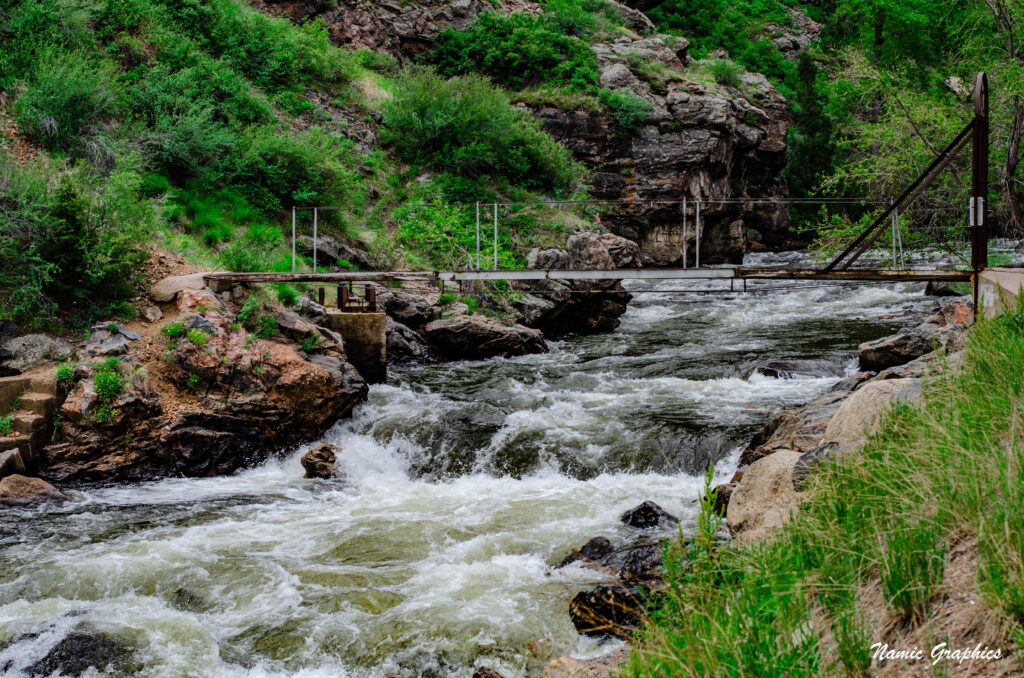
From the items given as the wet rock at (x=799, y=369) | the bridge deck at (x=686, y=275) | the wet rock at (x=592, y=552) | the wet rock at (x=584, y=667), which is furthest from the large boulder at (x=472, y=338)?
the wet rock at (x=584, y=667)

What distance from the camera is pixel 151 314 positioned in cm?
1069

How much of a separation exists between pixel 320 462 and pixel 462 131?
594 inches

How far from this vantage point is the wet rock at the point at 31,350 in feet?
30.5

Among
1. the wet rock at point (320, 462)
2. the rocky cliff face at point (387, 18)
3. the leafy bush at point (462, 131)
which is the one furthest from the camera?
the rocky cliff face at point (387, 18)

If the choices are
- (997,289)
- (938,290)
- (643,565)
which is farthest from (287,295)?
(938,290)

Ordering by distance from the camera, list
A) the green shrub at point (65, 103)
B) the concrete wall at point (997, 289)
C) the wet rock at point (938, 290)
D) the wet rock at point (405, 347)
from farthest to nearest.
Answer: the wet rock at point (938, 290)
the wet rock at point (405, 347)
the green shrub at point (65, 103)
the concrete wall at point (997, 289)

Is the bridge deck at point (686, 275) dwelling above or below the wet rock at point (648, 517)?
above

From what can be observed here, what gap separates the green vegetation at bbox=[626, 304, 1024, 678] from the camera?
2637 millimetres

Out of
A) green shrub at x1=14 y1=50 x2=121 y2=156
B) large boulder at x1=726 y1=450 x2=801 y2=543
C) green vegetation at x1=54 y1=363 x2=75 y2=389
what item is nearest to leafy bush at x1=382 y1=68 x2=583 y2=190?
green shrub at x1=14 y1=50 x2=121 y2=156

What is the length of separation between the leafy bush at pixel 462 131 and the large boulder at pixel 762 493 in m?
16.4

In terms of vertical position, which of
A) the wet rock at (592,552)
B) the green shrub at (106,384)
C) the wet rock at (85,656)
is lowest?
the wet rock at (85,656)

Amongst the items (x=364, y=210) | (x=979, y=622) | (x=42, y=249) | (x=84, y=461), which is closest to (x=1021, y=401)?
(x=979, y=622)

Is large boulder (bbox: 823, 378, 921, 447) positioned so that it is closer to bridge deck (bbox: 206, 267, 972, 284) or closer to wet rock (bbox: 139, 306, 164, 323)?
bridge deck (bbox: 206, 267, 972, 284)

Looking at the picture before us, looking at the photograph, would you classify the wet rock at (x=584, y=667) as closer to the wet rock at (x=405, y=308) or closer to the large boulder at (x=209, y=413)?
the large boulder at (x=209, y=413)
